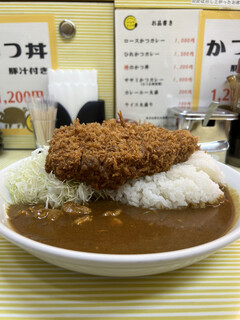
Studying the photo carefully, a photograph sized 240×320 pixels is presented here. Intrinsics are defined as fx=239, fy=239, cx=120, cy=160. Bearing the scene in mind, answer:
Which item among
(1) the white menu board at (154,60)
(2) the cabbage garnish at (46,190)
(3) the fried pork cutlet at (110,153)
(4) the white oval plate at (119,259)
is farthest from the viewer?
(1) the white menu board at (154,60)

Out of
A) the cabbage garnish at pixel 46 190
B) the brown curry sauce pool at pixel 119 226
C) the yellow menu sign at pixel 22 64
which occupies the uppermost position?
the yellow menu sign at pixel 22 64

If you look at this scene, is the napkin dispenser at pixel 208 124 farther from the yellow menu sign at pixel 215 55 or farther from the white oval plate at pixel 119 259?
the white oval plate at pixel 119 259

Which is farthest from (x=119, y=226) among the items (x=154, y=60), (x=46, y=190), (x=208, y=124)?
(x=154, y=60)

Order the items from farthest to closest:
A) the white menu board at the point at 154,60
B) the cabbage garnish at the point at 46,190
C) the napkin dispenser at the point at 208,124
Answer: the white menu board at the point at 154,60
the napkin dispenser at the point at 208,124
the cabbage garnish at the point at 46,190

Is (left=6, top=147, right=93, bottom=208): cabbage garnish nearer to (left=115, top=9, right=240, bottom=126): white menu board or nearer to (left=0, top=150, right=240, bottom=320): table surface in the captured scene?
(left=0, top=150, right=240, bottom=320): table surface

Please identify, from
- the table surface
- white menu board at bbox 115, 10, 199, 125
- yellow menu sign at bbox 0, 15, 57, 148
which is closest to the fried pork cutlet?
the table surface

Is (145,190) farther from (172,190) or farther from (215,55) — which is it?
(215,55)

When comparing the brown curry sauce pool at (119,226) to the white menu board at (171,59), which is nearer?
the brown curry sauce pool at (119,226)

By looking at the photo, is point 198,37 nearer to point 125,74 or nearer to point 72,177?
point 125,74

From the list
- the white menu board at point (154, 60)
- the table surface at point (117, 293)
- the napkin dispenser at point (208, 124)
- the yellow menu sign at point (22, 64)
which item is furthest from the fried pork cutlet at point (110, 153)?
the yellow menu sign at point (22, 64)
